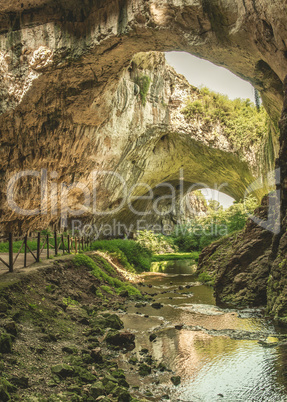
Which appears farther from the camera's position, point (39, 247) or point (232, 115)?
point (232, 115)

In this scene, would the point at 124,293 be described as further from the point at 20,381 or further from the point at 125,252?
the point at 125,252

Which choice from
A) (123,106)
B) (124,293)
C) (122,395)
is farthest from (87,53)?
(122,395)

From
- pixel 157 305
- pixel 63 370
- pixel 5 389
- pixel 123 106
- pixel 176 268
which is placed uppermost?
pixel 123 106

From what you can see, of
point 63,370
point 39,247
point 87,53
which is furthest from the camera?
point 87,53

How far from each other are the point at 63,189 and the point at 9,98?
6.16 metres

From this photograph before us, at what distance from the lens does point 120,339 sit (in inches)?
→ 183

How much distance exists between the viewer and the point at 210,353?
427cm

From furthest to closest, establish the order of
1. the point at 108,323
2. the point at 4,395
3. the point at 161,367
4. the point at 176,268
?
the point at 176,268, the point at 108,323, the point at 161,367, the point at 4,395

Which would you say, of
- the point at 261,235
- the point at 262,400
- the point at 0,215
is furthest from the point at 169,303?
the point at 0,215

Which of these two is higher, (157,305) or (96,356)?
(96,356)

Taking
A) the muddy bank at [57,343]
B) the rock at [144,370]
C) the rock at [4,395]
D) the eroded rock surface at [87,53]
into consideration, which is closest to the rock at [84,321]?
the muddy bank at [57,343]

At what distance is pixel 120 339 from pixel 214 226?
63.0 ft

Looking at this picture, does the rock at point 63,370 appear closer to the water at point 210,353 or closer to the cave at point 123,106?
the water at point 210,353

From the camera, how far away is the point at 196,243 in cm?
3002
